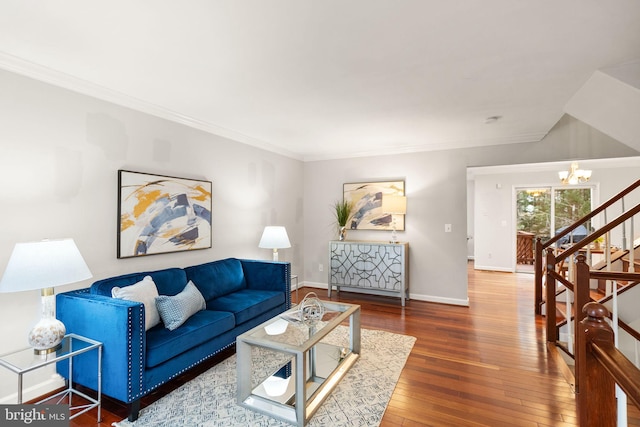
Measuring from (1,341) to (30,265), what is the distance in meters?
0.74

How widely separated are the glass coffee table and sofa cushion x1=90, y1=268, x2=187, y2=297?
0.98 meters

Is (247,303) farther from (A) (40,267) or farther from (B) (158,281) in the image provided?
(A) (40,267)

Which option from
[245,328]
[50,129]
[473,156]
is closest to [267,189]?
[245,328]

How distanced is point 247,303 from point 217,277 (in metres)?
0.53

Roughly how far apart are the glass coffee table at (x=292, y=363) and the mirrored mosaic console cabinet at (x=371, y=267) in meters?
1.74

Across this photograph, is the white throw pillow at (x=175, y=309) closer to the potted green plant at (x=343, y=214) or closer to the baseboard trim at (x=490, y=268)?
the potted green plant at (x=343, y=214)

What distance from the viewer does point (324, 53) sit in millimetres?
2107

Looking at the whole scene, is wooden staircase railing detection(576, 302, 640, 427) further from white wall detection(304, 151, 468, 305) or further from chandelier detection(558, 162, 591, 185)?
chandelier detection(558, 162, 591, 185)

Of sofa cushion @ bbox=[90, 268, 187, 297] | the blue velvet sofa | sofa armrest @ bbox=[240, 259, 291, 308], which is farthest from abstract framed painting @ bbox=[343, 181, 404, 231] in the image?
sofa cushion @ bbox=[90, 268, 187, 297]

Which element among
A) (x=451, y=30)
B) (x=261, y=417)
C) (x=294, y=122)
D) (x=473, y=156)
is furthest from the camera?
(x=473, y=156)

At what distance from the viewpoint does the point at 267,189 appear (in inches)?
186

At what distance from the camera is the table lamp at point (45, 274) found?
1.84 metres

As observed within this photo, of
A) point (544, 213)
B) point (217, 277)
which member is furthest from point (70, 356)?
point (544, 213)

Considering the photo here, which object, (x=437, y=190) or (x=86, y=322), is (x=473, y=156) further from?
(x=86, y=322)
